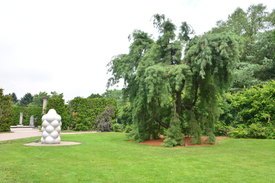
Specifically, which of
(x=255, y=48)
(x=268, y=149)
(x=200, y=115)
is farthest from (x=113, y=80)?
(x=255, y=48)

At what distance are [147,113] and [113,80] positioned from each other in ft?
→ 7.45

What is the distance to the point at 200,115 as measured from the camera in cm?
1484

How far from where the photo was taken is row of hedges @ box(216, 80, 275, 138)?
16375mm

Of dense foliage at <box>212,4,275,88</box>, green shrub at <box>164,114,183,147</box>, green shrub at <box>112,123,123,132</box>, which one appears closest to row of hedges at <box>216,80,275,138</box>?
dense foliage at <box>212,4,275,88</box>

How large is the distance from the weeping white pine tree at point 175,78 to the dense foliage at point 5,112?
12.2 metres

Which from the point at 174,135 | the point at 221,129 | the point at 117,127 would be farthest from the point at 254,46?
the point at 174,135

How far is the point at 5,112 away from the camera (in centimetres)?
2336

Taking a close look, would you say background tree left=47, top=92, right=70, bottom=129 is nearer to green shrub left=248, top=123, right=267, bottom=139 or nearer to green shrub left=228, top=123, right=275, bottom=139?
green shrub left=228, top=123, right=275, bottom=139

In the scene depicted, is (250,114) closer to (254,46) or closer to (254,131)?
(254,131)

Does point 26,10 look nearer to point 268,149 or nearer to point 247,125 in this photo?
point 268,149

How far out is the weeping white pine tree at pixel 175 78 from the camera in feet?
40.9

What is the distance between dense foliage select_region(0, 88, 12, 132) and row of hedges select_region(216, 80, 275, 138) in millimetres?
15364

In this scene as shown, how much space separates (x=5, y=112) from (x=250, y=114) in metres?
17.4

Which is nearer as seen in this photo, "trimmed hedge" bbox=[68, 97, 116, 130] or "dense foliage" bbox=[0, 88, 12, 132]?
"dense foliage" bbox=[0, 88, 12, 132]
